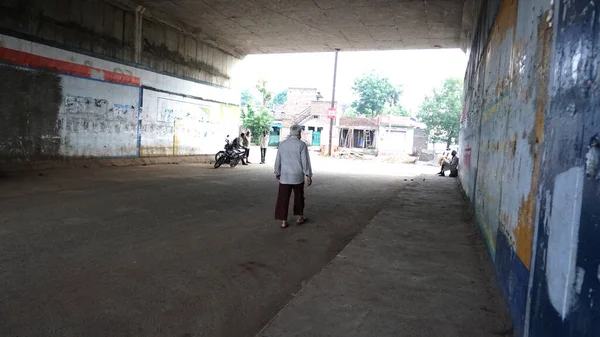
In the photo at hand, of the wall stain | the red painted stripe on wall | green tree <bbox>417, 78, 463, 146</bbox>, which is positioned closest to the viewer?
the wall stain

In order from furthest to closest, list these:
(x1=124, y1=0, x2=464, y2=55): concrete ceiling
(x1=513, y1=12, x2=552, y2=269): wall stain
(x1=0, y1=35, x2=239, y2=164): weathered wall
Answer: (x1=124, y1=0, x2=464, y2=55): concrete ceiling, (x1=0, y1=35, x2=239, y2=164): weathered wall, (x1=513, y1=12, x2=552, y2=269): wall stain

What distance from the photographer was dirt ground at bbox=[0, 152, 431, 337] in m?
2.79

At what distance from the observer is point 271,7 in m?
12.5

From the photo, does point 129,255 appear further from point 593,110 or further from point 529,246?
point 593,110

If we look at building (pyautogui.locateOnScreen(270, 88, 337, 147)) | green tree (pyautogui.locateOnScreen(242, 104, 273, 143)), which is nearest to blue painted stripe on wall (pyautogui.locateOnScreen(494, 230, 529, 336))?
building (pyautogui.locateOnScreen(270, 88, 337, 147))

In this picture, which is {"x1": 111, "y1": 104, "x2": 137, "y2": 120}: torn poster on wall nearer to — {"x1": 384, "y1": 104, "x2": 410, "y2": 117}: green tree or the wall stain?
the wall stain

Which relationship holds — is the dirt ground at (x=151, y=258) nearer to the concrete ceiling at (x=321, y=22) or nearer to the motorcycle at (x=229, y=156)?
the motorcycle at (x=229, y=156)

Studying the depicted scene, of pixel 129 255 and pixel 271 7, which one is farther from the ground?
pixel 271 7

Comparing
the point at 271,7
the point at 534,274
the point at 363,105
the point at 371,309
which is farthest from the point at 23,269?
the point at 363,105

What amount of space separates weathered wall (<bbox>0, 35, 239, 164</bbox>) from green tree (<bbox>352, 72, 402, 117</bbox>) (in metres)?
36.1

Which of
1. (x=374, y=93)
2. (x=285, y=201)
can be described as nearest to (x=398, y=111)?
(x=374, y=93)

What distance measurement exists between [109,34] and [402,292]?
41.8ft

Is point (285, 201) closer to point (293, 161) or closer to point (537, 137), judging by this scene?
point (293, 161)

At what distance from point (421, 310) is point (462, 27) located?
12893 millimetres
